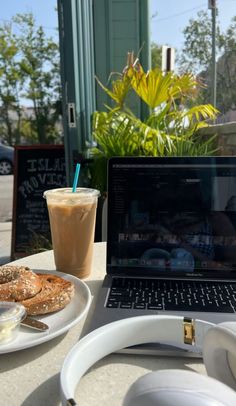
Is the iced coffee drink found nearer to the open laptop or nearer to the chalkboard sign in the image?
the open laptop

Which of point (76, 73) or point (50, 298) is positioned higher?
point (76, 73)

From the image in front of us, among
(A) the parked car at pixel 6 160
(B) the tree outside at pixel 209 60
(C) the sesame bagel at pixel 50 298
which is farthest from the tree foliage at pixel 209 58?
(A) the parked car at pixel 6 160

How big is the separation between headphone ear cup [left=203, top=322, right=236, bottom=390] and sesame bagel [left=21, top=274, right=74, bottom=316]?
12.7 inches

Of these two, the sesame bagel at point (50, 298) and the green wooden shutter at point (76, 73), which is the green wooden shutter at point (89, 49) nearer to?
the green wooden shutter at point (76, 73)

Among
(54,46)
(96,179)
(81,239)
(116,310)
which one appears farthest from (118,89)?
(54,46)

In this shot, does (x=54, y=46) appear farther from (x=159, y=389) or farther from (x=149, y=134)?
(x=159, y=389)

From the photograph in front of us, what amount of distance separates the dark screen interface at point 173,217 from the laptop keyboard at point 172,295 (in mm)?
42

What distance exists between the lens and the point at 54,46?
9.48 meters

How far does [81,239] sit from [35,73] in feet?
32.3

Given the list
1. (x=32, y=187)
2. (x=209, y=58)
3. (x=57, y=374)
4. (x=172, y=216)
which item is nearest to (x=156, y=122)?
(x=32, y=187)

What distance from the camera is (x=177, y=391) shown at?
34 cm

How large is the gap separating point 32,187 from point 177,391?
269 centimetres

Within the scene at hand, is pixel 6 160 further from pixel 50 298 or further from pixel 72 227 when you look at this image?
pixel 50 298

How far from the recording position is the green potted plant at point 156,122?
2.14 meters
